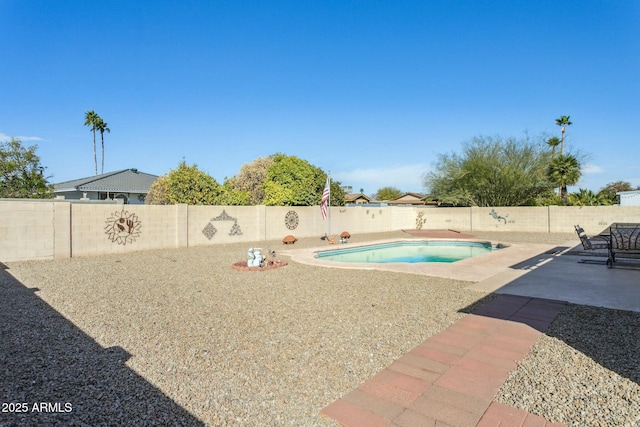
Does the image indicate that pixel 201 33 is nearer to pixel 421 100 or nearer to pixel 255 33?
pixel 255 33

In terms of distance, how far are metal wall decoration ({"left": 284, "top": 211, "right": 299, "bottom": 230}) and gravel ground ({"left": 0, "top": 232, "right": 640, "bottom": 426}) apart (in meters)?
11.1

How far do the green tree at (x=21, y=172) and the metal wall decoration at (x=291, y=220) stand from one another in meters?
12.7

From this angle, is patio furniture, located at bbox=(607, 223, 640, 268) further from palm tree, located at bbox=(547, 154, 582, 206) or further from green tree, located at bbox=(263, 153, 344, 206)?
palm tree, located at bbox=(547, 154, 582, 206)

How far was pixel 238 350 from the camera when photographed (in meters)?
3.86

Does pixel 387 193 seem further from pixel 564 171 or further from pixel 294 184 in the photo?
pixel 294 184

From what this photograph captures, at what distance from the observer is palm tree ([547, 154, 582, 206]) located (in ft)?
78.9

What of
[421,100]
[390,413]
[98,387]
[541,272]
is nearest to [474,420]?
[390,413]

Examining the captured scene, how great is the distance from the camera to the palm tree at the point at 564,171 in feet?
78.9

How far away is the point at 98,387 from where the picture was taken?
2.99m

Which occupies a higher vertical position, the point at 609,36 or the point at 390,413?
the point at 609,36

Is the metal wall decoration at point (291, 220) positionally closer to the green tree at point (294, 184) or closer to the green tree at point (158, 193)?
the green tree at point (294, 184)

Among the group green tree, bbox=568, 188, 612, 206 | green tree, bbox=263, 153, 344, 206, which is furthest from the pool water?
green tree, bbox=568, 188, 612, 206

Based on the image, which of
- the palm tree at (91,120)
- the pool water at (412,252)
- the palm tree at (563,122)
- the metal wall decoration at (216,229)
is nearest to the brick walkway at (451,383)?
the pool water at (412,252)

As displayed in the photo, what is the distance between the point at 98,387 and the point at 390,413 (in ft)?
8.02
